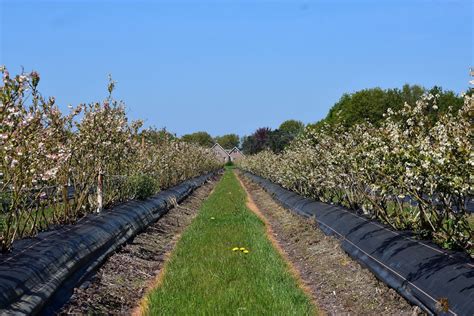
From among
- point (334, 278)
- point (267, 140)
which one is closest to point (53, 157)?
point (334, 278)

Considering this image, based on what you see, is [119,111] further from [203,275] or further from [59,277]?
[59,277]

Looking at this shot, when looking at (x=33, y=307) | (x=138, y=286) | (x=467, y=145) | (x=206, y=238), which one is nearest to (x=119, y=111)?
(x=206, y=238)

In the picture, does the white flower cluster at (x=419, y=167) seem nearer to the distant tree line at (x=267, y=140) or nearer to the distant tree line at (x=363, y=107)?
the distant tree line at (x=363, y=107)

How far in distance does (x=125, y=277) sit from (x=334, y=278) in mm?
3068

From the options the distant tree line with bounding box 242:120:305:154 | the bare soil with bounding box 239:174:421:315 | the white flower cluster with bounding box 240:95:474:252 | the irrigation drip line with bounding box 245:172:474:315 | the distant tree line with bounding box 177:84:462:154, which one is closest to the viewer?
the irrigation drip line with bounding box 245:172:474:315

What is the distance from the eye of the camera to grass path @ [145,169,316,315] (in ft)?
22.3

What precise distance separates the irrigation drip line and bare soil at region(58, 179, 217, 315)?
3.15m

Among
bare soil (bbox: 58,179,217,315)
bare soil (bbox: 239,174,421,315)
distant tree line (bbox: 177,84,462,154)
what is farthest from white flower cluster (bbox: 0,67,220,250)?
distant tree line (bbox: 177,84,462,154)

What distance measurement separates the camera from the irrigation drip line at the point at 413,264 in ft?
18.1

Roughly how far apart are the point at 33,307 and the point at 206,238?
6.89 m

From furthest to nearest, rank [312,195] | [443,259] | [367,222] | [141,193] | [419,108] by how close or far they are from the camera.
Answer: [312,195]
[141,193]
[367,222]
[419,108]
[443,259]

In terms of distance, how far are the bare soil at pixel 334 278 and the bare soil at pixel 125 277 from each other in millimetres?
2383

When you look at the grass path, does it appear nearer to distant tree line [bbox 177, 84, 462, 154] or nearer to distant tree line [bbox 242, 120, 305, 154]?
distant tree line [bbox 177, 84, 462, 154]

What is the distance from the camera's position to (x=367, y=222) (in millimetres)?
9750
